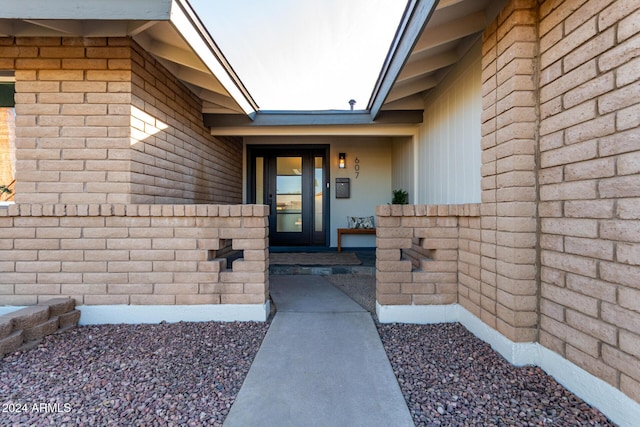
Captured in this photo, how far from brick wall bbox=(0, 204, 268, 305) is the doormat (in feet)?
6.15

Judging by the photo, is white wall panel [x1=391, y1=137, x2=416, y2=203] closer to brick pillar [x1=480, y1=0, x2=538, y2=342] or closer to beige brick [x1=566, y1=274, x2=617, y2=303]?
brick pillar [x1=480, y1=0, x2=538, y2=342]

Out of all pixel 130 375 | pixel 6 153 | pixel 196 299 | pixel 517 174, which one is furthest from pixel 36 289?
pixel 517 174

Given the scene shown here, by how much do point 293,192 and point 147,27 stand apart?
4.29 meters

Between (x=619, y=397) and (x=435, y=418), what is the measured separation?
2.91 ft

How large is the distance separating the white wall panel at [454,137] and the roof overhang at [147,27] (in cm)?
250

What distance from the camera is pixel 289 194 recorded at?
644 centimetres

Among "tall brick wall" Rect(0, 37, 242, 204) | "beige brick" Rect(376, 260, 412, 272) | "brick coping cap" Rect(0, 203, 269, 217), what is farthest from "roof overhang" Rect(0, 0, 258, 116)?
"beige brick" Rect(376, 260, 412, 272)

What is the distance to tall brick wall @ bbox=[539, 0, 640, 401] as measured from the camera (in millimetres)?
1346

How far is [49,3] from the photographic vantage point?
2.01 metres

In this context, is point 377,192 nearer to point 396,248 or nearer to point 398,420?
point 396,248

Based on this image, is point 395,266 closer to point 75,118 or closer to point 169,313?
point 169,313

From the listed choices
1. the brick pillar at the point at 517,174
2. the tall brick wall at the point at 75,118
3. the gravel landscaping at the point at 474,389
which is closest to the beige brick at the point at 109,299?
the tall brick wall at the point at 75,118

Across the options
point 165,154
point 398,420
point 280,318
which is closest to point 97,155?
point 165,154

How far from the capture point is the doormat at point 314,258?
4.53 m
